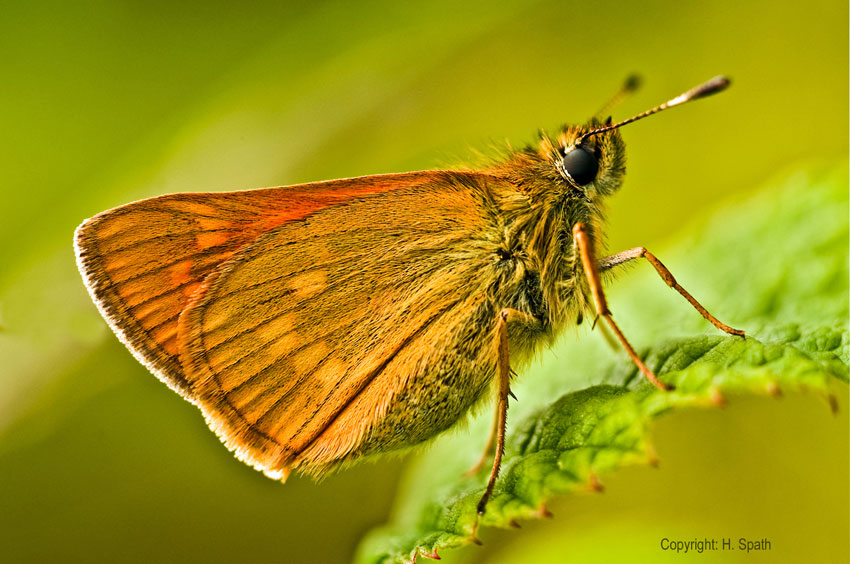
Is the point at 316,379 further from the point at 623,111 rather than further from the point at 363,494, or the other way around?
the point at 623,111

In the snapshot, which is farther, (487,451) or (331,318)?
(487,451)

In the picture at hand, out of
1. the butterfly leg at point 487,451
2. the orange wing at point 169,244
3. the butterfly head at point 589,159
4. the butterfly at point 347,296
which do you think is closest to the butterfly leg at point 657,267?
the butterfly at point 347,296

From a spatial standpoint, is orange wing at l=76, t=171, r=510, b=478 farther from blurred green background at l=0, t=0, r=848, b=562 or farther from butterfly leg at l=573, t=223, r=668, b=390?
blurred green background at l=0, t=0, r=848, b=562

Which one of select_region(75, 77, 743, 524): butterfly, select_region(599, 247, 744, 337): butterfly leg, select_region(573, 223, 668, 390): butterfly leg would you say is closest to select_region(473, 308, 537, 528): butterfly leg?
select_region(75, 77, 743, 524): butterfly

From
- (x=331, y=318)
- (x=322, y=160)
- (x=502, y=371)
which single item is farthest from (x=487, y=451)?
(x=322, y=160)

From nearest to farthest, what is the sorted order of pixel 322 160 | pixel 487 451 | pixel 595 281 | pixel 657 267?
pixel 595 281, pixel 657 267, pixel 487 451, pixel 322 160

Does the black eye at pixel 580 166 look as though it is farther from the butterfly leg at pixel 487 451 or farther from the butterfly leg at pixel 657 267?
the butterfly leg at pixel 487 451

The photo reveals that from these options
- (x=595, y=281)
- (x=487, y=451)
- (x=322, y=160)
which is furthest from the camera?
(x=322, y=160)

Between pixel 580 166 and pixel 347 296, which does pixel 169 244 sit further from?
pixel 580 166
